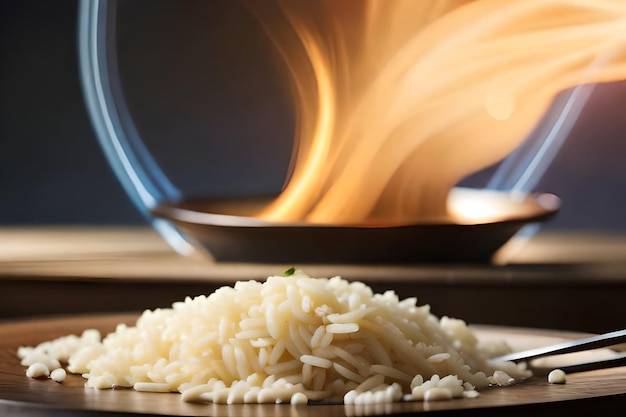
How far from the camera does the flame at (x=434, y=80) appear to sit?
196cm

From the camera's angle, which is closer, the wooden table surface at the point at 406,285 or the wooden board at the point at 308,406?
the wooden board at the point at 308,406

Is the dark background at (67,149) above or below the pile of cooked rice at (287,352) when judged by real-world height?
above

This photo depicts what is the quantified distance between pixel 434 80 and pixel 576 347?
1129 millimetres

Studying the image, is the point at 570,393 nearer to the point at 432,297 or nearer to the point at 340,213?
the point at 432,297

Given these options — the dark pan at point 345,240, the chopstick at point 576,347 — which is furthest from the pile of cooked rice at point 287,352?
the dark pan at point 345,240

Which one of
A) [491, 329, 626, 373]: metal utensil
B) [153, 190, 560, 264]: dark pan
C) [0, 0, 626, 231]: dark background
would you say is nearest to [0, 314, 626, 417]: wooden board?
[491, 329, 626, 373]: metal utensil

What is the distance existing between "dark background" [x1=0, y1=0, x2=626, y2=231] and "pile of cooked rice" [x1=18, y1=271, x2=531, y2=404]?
80.2 inches

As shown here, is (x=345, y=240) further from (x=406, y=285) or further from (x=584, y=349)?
(x=584, y=349)

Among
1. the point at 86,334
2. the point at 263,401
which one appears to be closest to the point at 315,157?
the point at 86,334

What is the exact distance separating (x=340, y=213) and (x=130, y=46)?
1.00 meters

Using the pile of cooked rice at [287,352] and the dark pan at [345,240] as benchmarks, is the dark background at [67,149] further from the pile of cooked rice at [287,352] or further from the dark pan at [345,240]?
the pile of cooked rice at [287,352]

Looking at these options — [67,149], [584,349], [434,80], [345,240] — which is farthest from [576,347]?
[67,149]

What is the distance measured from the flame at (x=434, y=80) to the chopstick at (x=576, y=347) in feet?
2.79

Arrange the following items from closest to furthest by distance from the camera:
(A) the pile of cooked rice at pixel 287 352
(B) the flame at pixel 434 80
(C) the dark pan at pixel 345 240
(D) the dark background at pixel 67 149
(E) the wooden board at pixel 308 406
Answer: (E) the wooden board at pixel 308 406
(A) the pile of cooked rice at pixel 287 352
(C) the dark pan at pixel 345 240
(B) the flame at pixel 434 80
(D) the dark background at pixel 67 149
